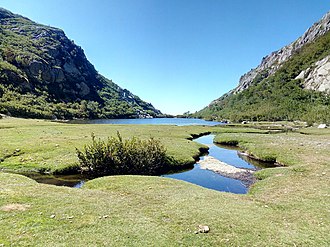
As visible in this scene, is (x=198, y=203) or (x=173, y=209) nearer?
(x=173, y=209)

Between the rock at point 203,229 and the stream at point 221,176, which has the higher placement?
the rock at point 203,229

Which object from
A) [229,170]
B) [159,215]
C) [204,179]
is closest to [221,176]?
[204,179]

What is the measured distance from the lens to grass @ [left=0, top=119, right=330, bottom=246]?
1307 cm

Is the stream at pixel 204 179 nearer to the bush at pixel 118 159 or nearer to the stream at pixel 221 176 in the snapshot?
the stream at pixel 221 176

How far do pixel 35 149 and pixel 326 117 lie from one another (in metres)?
135

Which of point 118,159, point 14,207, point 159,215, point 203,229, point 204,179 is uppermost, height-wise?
point 118,159

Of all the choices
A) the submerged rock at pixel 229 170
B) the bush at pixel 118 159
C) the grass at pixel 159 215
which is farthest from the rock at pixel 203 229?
the bush at pixel 118 159

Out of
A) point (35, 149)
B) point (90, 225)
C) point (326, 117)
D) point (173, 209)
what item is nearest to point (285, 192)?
point (173, 209)

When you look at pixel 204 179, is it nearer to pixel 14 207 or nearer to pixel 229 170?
pixel 229 170

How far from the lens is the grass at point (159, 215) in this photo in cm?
1307

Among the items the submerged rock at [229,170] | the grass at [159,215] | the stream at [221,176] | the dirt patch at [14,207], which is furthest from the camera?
the submerged rock at [229,170]

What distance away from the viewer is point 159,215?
16484 millimetres

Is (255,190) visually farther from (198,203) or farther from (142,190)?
(142,190)

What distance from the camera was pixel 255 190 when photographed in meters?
25.1
